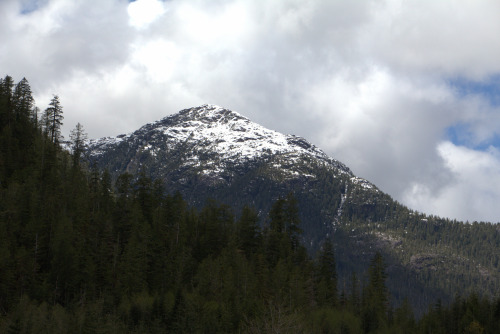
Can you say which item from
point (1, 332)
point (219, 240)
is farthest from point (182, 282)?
point (1, 332)

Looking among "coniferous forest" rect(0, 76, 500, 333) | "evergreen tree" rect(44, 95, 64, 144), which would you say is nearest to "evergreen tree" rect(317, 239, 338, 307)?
"coniferous forest" rect(0, 76, 500, 333)

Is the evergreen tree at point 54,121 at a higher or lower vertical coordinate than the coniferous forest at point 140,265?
higher

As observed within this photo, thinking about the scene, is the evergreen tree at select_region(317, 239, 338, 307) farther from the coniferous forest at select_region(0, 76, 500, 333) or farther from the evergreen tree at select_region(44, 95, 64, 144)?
the evergreen tree at select_region(44, 95, 64, 144)

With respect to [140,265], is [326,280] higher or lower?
lower

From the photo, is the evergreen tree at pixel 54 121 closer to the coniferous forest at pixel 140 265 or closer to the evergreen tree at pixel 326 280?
the coniferous forest at pixel 140 265

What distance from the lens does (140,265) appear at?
339ft

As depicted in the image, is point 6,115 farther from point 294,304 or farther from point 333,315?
point 333,315

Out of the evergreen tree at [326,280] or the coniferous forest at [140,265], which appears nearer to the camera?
the coniferous forest at [140,265]

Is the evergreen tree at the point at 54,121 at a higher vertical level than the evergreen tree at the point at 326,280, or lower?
higher

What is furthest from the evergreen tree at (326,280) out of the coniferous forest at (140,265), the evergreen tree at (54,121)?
the evergreen tree at (54,121)

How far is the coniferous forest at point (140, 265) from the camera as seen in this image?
91000 mm

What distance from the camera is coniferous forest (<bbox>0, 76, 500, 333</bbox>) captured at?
91000 millimetres

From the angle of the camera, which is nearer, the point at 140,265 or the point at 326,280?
the point at 140,265

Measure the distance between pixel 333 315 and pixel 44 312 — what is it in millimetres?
59811
